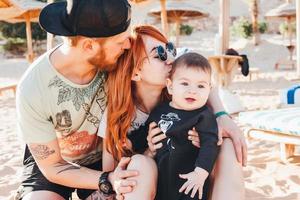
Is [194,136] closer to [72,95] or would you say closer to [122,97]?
[122,97]

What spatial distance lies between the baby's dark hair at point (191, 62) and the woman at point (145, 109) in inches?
3.7

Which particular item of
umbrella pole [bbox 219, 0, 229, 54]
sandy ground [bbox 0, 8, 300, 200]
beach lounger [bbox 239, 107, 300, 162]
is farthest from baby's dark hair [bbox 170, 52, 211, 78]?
umbrella pole [bbox 219, 0, 229, 54]

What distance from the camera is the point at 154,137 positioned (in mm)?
→ 1910

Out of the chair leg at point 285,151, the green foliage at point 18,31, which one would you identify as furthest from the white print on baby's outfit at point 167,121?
the green foliage at point 18,31

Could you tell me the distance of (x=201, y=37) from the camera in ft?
78.3

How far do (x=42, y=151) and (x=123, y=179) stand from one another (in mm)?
394

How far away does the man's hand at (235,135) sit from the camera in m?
1.89

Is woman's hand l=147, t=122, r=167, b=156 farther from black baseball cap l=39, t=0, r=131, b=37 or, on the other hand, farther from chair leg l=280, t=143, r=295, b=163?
chair leg l=280, t=143, r=295, b=163

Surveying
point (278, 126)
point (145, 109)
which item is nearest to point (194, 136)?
point (145, 109)

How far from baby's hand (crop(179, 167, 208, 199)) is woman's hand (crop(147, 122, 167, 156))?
208 millimetres

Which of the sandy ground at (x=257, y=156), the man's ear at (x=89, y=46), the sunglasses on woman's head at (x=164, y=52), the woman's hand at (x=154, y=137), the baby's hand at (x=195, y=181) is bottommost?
the sandy ground at (x=257, y=156)

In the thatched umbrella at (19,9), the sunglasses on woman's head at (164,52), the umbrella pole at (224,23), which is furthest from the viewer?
the thatched umbrella at (19,9)

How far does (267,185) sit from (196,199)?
5.52 feet

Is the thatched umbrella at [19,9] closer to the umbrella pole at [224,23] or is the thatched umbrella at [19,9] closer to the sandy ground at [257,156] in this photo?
the sandy ground at [257,156]
